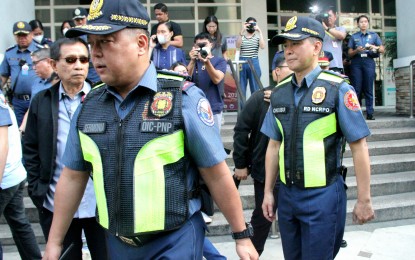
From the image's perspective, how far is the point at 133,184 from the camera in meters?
1.94

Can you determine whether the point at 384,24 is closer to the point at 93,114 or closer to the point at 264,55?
the point at 264,55

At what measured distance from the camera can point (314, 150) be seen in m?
2.94

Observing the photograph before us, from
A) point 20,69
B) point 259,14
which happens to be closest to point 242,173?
point 20,69

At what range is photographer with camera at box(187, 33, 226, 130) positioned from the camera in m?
6.09

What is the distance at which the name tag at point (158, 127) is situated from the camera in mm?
1933

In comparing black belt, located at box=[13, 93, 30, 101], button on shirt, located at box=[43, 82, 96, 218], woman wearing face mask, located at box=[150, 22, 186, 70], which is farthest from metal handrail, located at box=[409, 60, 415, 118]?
button on shirt, located at box=[43, 82, 96, 218]

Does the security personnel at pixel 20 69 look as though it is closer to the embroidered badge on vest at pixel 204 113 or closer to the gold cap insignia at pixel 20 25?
the gold cap insignia at pixel 20 25

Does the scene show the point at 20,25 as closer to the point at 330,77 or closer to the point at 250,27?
the point at 250,27

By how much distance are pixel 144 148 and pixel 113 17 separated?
1.84 ft

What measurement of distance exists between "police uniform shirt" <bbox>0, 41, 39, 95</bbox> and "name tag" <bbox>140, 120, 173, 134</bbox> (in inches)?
193

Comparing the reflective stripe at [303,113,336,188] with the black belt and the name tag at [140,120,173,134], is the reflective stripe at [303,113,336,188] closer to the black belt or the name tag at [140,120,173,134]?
the name tag at [140,120,173,134]

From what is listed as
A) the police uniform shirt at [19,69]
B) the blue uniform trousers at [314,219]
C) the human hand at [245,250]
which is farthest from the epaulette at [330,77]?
the police uniform shirt at [19,69]

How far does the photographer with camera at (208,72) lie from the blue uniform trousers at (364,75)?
369 cm

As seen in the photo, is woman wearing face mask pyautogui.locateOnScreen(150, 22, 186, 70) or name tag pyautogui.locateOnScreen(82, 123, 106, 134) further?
woman wearing face mask pyautogui.locateOnScreen(150, 22, 186, 70)
